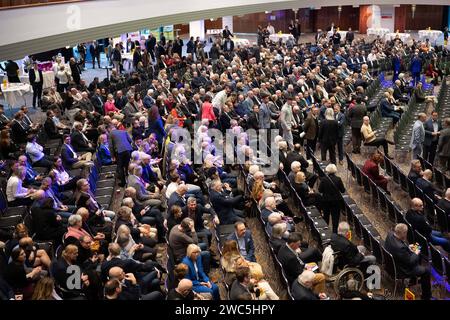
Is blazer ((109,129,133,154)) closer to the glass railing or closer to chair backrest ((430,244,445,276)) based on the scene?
the glass railing

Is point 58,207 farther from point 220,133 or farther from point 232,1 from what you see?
point 232,1

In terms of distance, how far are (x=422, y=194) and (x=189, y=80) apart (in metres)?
9.70

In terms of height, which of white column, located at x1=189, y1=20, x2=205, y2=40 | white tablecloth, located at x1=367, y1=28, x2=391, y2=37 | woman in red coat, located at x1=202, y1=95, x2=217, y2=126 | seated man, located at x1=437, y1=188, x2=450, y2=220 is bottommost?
seated man, located at x1=437, y1=188, x2=450, y2=220

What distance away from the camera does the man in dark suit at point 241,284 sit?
610 cm

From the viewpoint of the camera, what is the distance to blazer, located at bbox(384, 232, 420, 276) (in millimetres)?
7336

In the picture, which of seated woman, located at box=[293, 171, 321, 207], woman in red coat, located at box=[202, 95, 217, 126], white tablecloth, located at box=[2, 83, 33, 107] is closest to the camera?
seated woman, located at box=[293, 171, 321, 207]

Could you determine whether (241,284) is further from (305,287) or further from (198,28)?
(198,28)

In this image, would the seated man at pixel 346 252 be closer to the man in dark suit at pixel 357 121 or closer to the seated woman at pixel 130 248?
the seated woman at pixel 130 248

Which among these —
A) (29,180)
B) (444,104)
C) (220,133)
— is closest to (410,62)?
(444,104)

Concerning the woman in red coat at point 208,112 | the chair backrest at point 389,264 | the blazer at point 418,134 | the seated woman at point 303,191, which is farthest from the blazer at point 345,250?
the woman in red coat at point 208,112

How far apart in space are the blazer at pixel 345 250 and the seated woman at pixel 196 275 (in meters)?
1.66

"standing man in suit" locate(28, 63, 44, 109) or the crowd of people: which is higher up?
"standing man in suit" locate(28, 63, 44, 109)

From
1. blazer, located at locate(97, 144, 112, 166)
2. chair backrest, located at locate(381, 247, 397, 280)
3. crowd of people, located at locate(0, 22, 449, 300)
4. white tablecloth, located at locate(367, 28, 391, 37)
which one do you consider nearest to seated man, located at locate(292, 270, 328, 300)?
crowd of people, located at locate(0, 22, 449, 300)

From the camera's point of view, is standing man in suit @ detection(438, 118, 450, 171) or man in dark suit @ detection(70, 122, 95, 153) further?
man in dark suit @ detection(70, 122, 95, 153)
